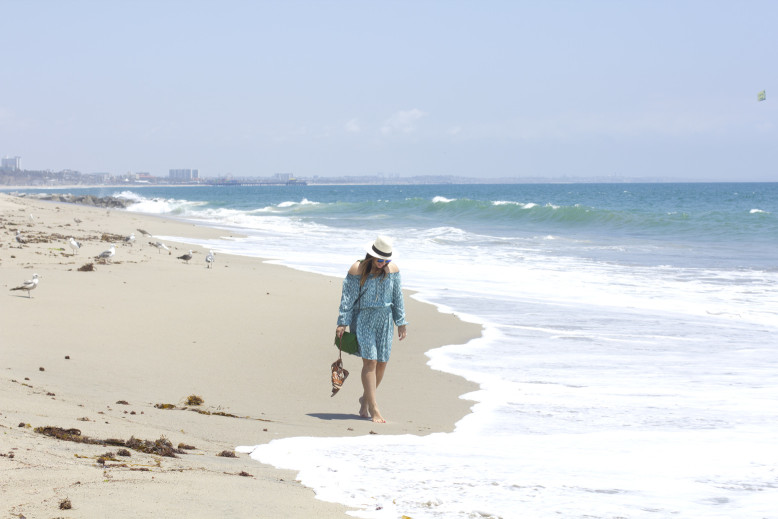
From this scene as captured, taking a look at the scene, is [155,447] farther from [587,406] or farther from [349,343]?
[587,406]

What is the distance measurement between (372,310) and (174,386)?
1784 mm

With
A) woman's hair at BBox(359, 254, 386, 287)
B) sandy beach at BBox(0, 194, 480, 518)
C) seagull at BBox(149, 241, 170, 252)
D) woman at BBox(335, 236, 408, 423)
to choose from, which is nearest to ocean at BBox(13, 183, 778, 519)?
sandy beach at BBox(0, 194, 480, 518)

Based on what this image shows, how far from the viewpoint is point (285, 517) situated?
11.2 feet

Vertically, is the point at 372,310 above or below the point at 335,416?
above

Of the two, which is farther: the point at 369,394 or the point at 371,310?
the point at 371,310

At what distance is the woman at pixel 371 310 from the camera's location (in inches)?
233

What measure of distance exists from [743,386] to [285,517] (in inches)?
203

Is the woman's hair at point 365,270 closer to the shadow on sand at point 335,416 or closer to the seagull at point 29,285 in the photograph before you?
the shadow on sand at point 335,416

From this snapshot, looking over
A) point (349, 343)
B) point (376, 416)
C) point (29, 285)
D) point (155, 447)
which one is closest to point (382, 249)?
point (349, 343)

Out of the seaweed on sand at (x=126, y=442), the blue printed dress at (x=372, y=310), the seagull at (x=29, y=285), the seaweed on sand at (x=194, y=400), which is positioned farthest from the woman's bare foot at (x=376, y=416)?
the seagull at (x=29, y=285)

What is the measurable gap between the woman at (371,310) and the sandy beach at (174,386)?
313 mm

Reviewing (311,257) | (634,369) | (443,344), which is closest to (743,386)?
(634,369)

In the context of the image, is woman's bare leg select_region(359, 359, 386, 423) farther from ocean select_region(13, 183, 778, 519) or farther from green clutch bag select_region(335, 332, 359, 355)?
ocean select_region(13, 183, 778, 519)

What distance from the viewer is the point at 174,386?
6.40 metres
